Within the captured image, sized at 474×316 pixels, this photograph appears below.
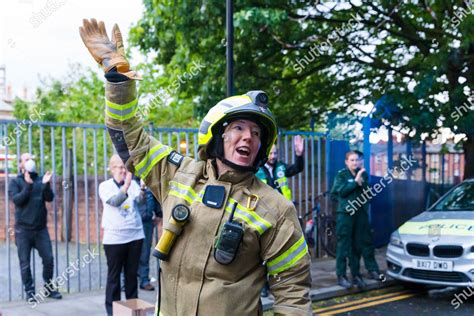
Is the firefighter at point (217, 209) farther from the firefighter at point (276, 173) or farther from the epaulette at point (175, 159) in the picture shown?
the firefighter at point (276, 173)

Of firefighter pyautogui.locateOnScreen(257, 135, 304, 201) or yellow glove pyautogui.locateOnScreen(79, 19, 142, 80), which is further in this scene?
firefighter pyautogui.locateOnScreen(257, 135, 304, 201)

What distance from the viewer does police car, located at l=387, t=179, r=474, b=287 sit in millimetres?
7266

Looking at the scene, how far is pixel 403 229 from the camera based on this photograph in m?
8.22

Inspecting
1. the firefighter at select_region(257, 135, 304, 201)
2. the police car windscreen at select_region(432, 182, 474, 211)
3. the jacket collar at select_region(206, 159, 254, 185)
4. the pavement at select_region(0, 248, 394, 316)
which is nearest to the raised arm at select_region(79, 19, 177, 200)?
the jacket collar at select_region(206, 159, 254, 185)

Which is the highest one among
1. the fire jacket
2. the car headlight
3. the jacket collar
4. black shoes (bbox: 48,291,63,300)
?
the jacket collar

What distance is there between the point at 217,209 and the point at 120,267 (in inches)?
164

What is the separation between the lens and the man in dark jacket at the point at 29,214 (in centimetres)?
706

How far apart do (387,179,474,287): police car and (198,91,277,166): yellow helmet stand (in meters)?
5.49

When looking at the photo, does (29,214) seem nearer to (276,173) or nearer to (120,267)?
(120,267)

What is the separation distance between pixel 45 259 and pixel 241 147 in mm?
5518

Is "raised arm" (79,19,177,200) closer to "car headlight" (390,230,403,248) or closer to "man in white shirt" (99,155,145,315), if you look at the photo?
"man in white shirt" (99,155,145,315)

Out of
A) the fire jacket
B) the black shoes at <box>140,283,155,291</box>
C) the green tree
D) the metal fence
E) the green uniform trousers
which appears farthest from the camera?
the green tree

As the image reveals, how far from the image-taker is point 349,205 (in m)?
7.93

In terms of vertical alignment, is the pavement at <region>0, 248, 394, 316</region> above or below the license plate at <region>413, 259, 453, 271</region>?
below
